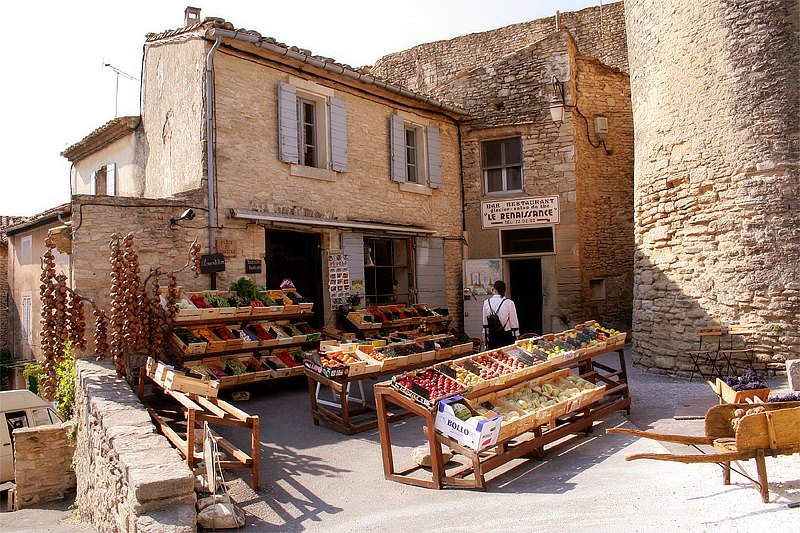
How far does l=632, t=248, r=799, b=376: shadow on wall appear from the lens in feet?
24.8

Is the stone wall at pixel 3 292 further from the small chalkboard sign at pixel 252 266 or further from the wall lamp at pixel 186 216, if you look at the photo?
the small chalkboard sign at pixel 252 266

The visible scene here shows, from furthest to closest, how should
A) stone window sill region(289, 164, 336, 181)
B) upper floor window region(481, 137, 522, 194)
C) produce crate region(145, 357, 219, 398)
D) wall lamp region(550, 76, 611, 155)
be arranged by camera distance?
upper floor window region(481, 137, 522, 194) < wall lamp region(550, 76, 611, 155) < stone window sill region(289, 164, 336, 181) < produce crate region(145, 357, 219, 398)

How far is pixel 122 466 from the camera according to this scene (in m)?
4.22

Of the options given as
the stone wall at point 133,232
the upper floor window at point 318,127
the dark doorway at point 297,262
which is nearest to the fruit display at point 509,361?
the stone wall at point 133,232

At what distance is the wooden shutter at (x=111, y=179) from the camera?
11258 millimetres

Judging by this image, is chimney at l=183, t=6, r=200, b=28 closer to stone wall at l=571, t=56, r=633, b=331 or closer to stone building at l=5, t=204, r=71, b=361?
stone building at l=5, t=204, r=71, b=361

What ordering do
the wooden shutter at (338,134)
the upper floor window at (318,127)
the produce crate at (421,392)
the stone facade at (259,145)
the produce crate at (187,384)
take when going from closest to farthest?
the produce crate at (421,392) → the produce crate at (187,384) → the stone facade at (259,145) → the upper floor window at (318,127) → the wooden shutter at (338,134)

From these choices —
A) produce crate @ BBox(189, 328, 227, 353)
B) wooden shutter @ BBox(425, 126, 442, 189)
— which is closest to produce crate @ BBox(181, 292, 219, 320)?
produce crate @ BBox(189, 328, 227, 353)

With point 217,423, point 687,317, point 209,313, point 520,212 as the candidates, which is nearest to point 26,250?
point 209,313

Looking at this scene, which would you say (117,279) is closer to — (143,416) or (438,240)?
(143,416)

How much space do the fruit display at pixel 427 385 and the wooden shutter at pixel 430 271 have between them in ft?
19.6

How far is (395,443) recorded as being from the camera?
5836 mm

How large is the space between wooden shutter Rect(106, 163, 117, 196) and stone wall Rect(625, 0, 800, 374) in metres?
9.42

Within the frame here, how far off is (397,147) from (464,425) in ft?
24.3
